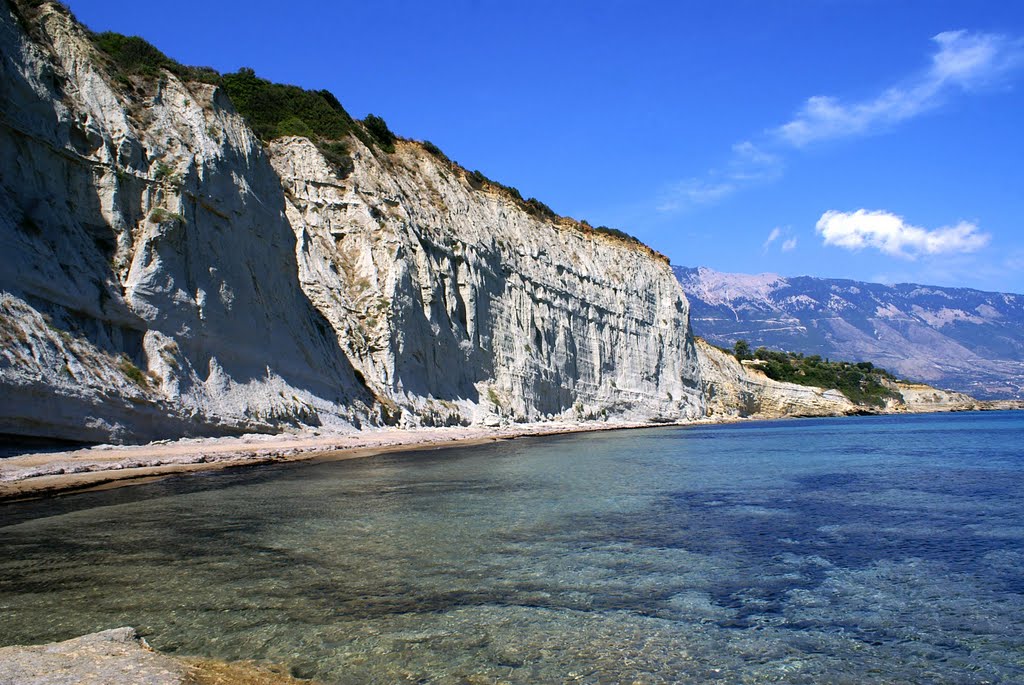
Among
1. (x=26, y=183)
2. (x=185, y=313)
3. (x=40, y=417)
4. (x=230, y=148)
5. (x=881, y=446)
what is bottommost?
(x=881, y=446)

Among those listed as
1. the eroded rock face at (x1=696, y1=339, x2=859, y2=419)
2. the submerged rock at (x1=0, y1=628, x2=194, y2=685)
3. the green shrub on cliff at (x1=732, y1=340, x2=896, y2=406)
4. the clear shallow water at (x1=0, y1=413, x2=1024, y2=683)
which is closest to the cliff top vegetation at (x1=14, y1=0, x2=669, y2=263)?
the clear shallow water at (x1=0, y1=413, x2=1024, y2=683)

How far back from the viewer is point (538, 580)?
303 inches

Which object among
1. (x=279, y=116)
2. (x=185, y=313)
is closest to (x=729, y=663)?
(x=185, y=313)

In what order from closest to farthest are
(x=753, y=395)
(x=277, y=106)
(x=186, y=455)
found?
(x=186, y=455), (x=277, y=106), (x=753, y=395)

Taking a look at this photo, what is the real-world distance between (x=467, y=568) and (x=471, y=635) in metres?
2.21

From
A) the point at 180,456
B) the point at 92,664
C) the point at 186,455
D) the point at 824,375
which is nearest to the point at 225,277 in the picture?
the point at 186,455

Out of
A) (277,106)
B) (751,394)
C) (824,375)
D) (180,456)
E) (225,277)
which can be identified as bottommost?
(180,456)

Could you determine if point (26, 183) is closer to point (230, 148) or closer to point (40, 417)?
point (40, 417)

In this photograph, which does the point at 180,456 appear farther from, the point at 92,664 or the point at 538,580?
the point at 92,664

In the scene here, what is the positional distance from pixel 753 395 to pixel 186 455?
69.5 meters

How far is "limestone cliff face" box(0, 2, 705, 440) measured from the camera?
17953 millimetres

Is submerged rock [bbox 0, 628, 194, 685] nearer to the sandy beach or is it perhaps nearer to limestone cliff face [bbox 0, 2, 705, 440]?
the sandy beach

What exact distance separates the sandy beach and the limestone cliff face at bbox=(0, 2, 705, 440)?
0.80 m

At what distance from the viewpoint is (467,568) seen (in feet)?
26.8
